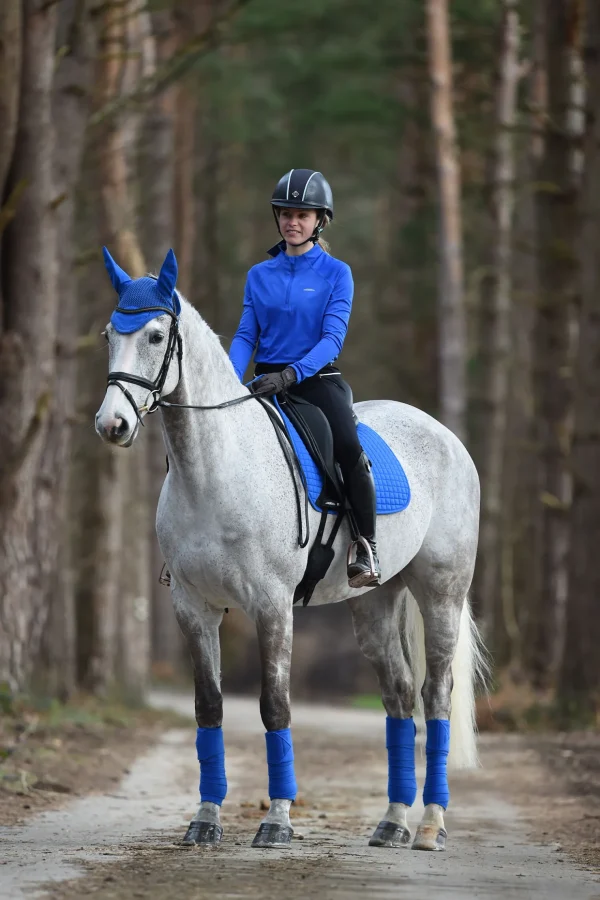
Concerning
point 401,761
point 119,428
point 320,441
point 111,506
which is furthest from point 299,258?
point 111,506

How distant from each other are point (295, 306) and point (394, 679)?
7.50 feet

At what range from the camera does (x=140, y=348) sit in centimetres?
695

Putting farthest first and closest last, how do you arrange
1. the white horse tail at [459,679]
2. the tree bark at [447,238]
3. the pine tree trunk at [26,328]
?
the tree bark at [447,238] → the pine tree trunk at [26,328] → the white horse tail at [459,679]

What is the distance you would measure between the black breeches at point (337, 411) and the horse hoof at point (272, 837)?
1855 millimetres

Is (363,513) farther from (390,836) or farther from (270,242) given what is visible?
(270,242)

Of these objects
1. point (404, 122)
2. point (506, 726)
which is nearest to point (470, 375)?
point (404, 122)

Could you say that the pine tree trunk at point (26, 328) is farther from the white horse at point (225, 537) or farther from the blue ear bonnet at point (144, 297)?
the blue ear bonnet at point (144, 297)

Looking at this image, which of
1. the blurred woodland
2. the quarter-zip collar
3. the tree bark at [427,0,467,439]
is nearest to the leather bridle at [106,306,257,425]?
the quarter-zip collar

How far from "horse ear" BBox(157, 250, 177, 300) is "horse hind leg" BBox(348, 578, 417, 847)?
8.35 feet

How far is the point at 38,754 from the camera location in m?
11.0

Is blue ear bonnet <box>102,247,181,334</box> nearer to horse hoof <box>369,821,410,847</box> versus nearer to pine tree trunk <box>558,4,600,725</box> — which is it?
horse hoof <box>369,821,410,847</box>

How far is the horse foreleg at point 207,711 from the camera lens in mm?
7504

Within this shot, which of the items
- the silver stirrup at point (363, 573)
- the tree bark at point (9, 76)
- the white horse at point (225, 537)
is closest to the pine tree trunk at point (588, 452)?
the tree bark at point (9, 76)

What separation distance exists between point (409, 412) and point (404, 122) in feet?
58.4
